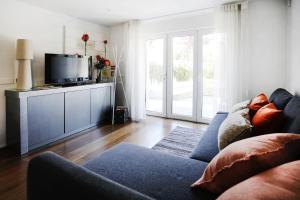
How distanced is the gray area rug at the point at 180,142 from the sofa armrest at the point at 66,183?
2.00 metres

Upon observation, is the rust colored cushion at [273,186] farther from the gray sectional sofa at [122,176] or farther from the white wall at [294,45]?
the white wall at [294,45]

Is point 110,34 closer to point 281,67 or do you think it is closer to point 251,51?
point 251,51

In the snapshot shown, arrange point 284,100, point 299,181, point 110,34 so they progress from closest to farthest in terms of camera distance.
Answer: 1. point 299,181
2. point 284,100
3. point 110,34

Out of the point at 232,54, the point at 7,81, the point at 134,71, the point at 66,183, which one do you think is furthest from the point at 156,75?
the point at 66,183

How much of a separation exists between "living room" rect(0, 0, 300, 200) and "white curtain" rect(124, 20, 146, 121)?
23 mm

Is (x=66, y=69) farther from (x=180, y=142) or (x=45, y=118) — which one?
(x=180, y=142)

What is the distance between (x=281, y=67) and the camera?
3.22 meters

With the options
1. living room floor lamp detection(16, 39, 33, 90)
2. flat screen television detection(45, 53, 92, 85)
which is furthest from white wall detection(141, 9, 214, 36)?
living room floor lamp detection(16, 39, 33, 90)

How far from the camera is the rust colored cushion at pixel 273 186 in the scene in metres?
0.61

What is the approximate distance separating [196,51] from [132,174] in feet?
11.3

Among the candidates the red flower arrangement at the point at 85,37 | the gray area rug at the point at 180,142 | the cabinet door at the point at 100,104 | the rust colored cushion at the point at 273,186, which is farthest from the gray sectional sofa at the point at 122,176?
the red flower arrangement at the point at 85,37

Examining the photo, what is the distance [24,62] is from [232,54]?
129 inches

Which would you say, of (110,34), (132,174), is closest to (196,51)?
Answer: (110,34)

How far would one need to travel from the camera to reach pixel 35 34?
11.1 feet
